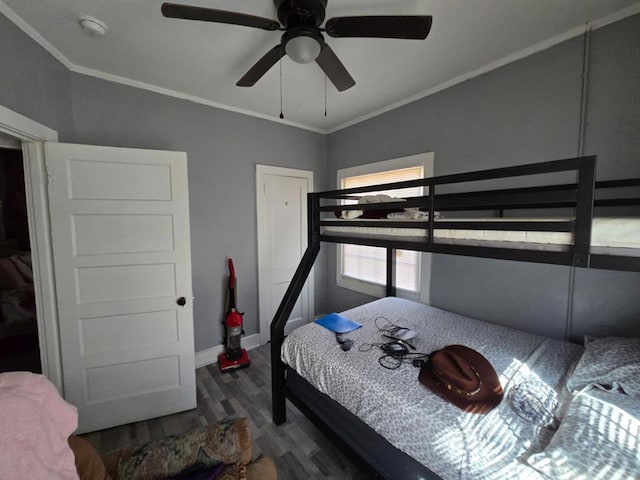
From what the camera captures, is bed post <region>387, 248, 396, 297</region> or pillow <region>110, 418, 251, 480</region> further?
bed post <region>387, 248, 396, 297</region>

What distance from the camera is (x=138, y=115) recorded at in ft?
7.21

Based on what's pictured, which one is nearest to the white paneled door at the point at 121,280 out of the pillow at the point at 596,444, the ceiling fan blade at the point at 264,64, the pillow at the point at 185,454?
the ceiling fan blade at the point at 264,64

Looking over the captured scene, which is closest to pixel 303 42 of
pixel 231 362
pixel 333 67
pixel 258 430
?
pixel 333 67

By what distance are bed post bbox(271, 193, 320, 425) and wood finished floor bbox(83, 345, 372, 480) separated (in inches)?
5.7

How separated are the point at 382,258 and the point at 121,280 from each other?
2438 millimetres

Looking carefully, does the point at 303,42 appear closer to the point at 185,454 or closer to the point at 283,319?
the point at 283,319

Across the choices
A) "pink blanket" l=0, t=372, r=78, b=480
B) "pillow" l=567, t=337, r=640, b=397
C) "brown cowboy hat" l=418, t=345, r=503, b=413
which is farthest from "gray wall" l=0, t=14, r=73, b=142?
"pillow" l=567, t=337, r=640, b=397

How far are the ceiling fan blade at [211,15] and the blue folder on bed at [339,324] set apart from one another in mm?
1825

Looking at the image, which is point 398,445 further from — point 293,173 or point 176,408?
point 293,173

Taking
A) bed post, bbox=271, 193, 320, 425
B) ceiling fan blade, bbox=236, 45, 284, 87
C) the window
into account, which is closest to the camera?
ceiling fan blade, bbox=236, 45, 284, 87

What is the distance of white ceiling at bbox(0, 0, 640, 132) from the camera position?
4.63 feet

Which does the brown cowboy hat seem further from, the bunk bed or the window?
the window

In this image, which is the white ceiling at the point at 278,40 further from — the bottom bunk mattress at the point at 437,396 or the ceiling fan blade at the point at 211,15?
the bottom bunk mattress at the point at 437,396

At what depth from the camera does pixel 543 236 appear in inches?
39.0
